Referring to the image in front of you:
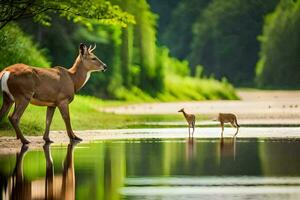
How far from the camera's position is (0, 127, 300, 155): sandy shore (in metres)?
25.9

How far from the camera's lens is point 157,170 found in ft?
64.7

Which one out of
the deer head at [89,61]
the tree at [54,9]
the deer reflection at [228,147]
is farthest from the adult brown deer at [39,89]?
the tree at [54,9]

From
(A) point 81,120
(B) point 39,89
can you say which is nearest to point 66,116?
(B) point 39,89

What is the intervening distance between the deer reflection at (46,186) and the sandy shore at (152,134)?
5372 mm

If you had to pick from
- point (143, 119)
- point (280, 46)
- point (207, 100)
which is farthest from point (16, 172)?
point (280, 46)

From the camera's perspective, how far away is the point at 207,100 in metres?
60.6

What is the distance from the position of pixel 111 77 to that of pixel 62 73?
2919 cm

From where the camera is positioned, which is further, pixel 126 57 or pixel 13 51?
pixel 126 57

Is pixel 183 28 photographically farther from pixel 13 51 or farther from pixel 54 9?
pixel 54 9

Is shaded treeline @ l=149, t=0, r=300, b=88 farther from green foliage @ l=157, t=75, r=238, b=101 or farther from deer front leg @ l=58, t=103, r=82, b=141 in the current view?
deer front leg @ l=58, t=103, r=82, b=141

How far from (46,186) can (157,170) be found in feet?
9.97

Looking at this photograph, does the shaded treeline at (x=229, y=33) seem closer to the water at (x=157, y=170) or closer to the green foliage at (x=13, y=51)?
the green foliage at (x=13, y=51)

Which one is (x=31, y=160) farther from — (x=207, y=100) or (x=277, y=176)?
(x=207, y=100)

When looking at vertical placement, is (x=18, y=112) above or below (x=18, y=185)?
above
